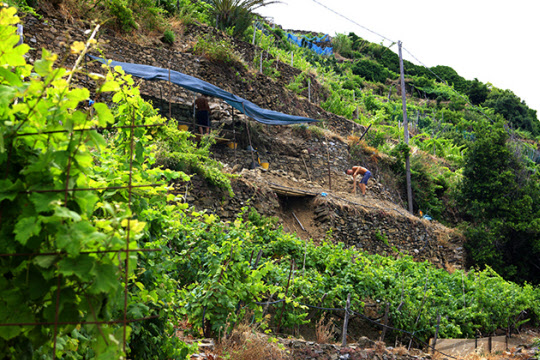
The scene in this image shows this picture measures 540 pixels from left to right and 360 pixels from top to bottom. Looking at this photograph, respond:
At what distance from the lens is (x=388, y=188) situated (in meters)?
15.8

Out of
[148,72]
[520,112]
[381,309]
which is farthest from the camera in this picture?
[520,112]

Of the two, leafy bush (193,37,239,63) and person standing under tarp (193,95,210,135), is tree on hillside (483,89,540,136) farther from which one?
person standing under tarp (193,95,210,135)

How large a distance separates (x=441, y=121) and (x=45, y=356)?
30095mm

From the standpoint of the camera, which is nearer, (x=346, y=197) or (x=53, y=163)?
(x=53, y=163)

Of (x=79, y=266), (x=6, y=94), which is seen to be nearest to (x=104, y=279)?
(x=79, y=266)

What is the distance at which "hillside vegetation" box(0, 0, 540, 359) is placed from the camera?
139 cm

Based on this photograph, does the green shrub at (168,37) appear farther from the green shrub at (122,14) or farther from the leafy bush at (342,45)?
the leafy bush at (342,45)

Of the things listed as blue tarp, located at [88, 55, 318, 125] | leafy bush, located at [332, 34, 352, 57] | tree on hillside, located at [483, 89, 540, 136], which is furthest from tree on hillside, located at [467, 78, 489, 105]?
blue tarp, located at [88, 55, 318, 125]

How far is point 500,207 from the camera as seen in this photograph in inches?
545

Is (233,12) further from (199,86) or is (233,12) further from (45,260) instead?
(45,260)

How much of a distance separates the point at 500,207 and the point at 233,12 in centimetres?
1111

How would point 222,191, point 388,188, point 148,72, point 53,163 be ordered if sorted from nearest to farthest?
point 53,163, point 222,191, point 148,72, point 388,188

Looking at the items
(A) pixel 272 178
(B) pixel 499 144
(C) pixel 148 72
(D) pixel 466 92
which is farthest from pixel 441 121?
(C) pixel 148 72

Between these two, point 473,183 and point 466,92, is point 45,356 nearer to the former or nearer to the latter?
point 473,183
